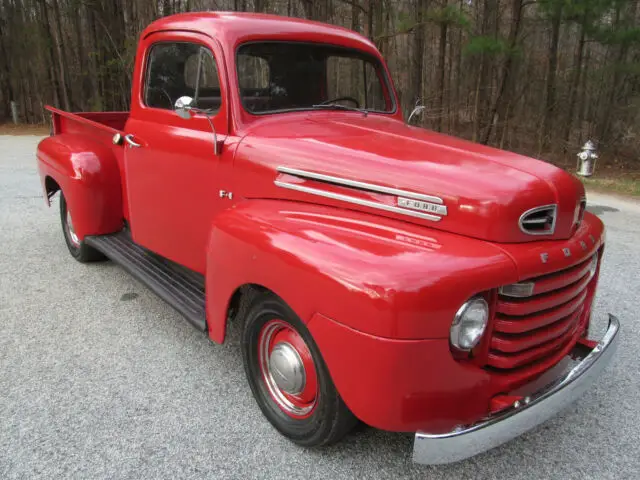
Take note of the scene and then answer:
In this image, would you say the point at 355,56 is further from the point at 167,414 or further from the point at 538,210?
the point at 167,414

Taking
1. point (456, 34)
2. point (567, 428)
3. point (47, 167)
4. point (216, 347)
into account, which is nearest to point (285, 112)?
point (216, 347)

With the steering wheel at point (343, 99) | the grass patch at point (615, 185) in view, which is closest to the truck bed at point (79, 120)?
the steering wheel at point (343, 99)

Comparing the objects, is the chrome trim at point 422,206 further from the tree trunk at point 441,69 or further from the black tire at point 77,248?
the tree trunk at point 441,69

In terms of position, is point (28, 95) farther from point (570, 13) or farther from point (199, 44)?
point (199, 44)

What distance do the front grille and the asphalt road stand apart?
21.8 inches

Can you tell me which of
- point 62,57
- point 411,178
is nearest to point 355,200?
point 411,178

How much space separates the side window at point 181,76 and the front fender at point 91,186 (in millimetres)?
878

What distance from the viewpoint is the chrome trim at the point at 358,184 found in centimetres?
216

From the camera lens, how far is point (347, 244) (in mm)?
2029

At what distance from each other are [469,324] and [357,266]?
461mm

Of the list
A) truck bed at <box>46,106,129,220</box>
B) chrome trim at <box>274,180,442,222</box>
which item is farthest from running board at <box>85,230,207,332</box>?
chrome trim at <box>274,180,442,222</box>

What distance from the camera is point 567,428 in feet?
8.34

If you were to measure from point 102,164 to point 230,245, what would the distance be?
7.34 feet

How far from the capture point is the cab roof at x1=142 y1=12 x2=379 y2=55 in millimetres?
3016
